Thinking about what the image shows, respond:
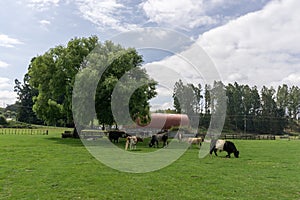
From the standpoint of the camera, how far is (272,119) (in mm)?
92500

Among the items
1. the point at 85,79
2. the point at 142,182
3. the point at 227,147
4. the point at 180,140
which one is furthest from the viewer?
the point at 180,140

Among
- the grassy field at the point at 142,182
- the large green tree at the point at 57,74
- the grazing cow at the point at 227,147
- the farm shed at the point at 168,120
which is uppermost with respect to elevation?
the large green tree at the point at 57,74

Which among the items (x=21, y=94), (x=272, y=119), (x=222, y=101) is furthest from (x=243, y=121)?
(x=21, y=94)

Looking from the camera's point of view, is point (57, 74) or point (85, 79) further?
point (57, 74)

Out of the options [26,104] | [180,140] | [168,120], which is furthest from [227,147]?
[26,104]

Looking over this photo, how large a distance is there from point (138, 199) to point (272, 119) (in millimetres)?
92720

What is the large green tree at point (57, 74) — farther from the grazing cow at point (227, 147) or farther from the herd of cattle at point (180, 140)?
the grazing cow at point (227, 147)

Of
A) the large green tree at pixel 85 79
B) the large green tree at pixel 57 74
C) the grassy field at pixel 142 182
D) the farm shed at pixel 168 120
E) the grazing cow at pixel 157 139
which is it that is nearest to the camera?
the grassy field at pixel 142 182

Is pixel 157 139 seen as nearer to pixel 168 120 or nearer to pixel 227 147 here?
pixel 227 147

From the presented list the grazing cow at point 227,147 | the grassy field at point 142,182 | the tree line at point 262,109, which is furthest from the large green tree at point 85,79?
the tree line at point 262,109

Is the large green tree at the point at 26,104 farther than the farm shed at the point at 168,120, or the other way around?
the large green tree at the point at 26,104

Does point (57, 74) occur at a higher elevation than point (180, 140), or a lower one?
higher

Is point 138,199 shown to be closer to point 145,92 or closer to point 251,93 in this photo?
point 145,92

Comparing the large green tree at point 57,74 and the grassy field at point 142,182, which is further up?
the large green tree at point 57,74
